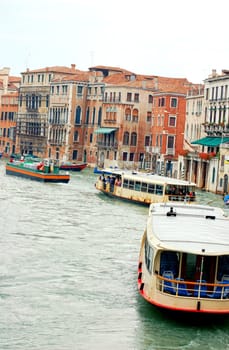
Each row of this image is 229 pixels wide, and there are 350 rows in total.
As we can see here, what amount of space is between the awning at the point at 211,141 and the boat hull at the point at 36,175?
27.9ft

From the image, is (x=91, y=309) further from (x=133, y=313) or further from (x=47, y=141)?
(x=47, y=141)

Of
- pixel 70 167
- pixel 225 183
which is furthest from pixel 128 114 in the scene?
pixel 225 183

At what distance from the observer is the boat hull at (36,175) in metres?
46.5

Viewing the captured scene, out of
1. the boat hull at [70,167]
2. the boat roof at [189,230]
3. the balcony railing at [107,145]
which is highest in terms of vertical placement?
the boat roof at [189,230]

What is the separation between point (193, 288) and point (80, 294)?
2.99 m

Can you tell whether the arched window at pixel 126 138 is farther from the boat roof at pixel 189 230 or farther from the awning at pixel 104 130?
the boat roof at pixel 189 230

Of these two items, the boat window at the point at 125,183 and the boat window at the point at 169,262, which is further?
the boat window at the point at 125,183

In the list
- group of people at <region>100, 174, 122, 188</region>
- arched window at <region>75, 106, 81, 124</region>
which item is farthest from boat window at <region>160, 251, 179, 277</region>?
arched window at <region>75, 106, 81, 124</region>

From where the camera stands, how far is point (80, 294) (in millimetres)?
17047

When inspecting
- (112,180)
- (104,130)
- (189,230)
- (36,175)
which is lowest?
(36,175)

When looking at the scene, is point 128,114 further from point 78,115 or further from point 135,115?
point 78,115

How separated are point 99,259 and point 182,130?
136 feet

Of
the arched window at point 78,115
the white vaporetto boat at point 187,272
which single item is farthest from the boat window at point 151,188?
the arched window at point 78,115

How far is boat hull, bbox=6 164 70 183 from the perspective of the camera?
46528 millimetres
